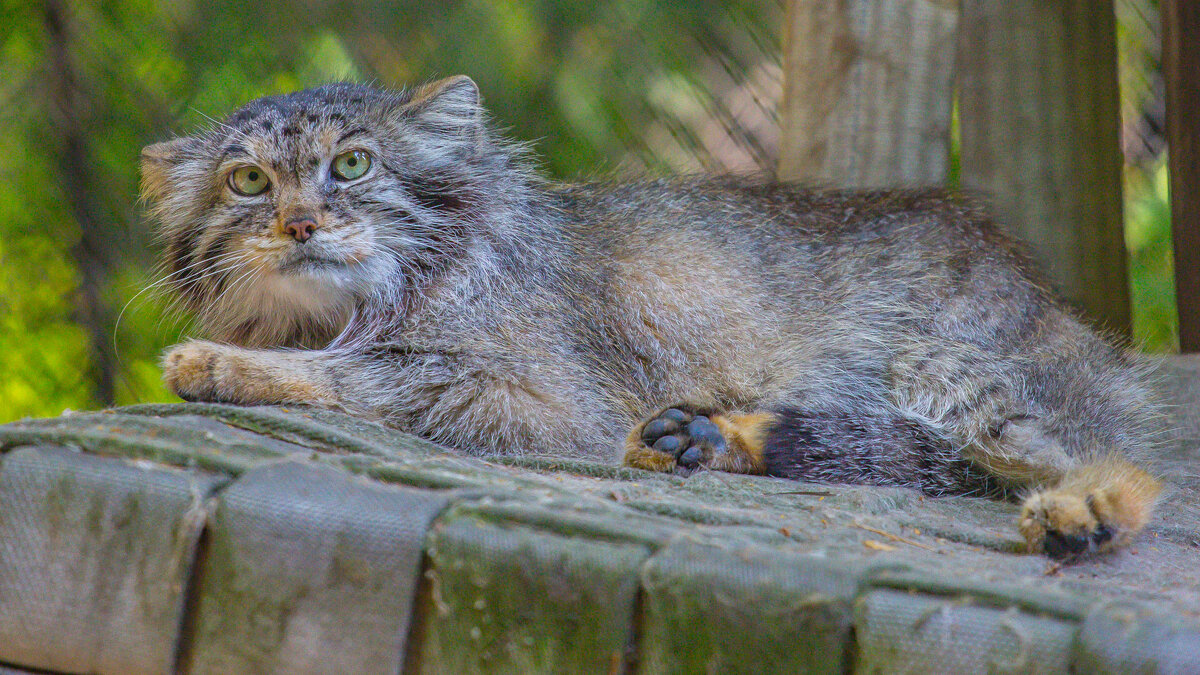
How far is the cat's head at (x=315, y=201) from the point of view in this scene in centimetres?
278

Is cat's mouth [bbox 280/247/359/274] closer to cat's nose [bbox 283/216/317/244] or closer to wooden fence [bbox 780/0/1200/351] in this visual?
cat's nose [bbox 283/216/317/244]

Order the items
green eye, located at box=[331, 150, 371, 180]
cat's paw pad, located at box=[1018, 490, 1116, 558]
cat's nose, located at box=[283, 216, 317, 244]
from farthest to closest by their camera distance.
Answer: green eye, located at box=[331, 150, 371, 180] < cat's nose, located at box=[283, 216, 317, 244] < cat's paw pad, located at box=[1018, 490, 1116, 558]

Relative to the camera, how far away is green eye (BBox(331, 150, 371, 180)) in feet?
9.45

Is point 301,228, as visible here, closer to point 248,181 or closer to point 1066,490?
point 248,181

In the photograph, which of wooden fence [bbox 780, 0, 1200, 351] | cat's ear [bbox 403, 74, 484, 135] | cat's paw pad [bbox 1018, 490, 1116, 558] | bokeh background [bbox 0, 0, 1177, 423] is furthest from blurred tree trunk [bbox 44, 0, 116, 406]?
cat's paw pad [bbox 1018, 490, 1116, 558]

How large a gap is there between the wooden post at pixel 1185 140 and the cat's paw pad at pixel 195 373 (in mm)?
3909

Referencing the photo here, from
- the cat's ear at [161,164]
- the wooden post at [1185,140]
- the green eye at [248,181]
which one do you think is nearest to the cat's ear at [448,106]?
the green eye at [248,181]

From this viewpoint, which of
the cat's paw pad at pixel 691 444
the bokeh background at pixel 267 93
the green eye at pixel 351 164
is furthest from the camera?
the bokeh background at pixel 267 93

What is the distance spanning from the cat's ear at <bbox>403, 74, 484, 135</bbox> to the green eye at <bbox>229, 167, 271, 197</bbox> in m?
0.49

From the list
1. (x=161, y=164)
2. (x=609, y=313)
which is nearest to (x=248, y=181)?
(x=161, y=164)

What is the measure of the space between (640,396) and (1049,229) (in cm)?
232

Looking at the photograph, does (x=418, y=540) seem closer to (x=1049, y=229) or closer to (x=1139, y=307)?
(x=1049, y=229)

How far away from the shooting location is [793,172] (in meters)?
4.16

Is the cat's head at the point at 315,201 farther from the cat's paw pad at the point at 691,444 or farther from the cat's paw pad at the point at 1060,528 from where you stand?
Result: the cat's paw pad at the point at 1060,528
